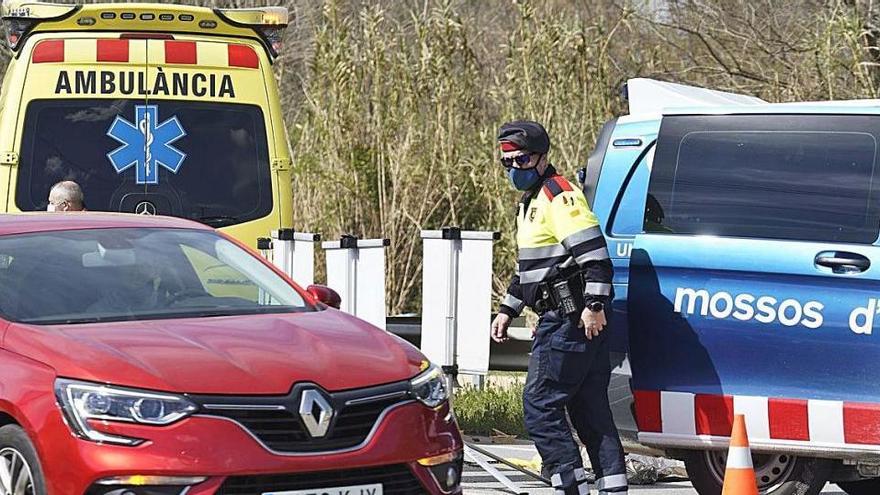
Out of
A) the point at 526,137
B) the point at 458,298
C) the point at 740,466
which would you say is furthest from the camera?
the point at 458,298

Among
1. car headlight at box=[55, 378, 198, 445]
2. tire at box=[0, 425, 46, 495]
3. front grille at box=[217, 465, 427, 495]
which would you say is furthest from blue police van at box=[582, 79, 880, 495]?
tire at box=[0, 425, 46, 495]

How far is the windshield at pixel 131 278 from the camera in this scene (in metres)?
6.17

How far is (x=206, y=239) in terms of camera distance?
7.09m

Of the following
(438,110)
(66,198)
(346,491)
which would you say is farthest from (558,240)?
(438,110)

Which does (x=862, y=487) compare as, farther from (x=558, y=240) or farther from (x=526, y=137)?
(x=526, y=137)

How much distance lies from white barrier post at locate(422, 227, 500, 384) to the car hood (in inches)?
105

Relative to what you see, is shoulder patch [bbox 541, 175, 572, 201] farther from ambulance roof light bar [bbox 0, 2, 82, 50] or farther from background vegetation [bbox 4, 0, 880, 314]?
background vegetation [bbox 4, 0, 880, 314]

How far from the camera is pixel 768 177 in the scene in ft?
23.1

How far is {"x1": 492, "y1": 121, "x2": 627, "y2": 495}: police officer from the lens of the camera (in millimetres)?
6961

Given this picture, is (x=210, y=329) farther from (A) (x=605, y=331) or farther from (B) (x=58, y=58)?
(B) (x=58, y=58)

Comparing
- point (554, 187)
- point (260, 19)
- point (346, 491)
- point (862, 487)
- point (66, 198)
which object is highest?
point (260, 19)

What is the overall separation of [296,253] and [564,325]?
355 centimetres

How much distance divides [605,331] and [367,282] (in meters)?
2.71

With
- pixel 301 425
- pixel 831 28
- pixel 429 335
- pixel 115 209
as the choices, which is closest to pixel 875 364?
pixel 301 425
